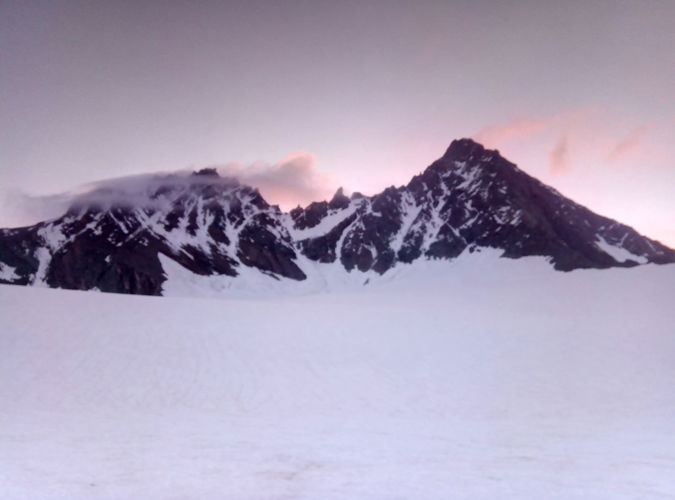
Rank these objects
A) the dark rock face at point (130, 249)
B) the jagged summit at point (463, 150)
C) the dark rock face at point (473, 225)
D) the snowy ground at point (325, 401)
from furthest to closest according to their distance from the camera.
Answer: the jagged summit at point (463, 150), the dark rock face at point (473, 225), the dark rock face at point (130, 249), the snowy ground at point (325, 401)

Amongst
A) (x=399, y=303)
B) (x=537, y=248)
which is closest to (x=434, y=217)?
(x=537, y=248)

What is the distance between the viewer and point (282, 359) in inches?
645

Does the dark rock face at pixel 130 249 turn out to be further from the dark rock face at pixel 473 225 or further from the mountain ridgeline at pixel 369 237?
the dark rock face at pixel 473 225

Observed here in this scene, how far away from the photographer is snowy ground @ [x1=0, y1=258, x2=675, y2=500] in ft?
20.9

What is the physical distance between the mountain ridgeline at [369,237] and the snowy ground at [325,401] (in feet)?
376

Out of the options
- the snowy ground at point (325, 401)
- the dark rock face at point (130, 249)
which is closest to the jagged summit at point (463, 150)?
the dark rock face at point (130, 249)

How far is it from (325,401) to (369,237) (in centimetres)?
16407

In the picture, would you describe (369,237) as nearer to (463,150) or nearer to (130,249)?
(463,150)

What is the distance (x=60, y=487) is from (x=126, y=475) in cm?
79

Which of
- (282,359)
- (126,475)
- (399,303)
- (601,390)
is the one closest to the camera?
(126,475)

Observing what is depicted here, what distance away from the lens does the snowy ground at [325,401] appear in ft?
20.9

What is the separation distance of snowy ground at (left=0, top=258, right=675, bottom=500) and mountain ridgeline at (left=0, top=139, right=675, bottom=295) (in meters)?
114

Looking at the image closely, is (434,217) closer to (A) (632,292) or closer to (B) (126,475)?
(A) (632,292)

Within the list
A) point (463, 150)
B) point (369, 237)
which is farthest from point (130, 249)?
point (463, 150)
